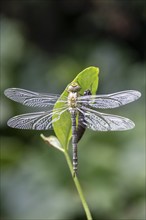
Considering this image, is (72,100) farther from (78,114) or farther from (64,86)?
(64,86)

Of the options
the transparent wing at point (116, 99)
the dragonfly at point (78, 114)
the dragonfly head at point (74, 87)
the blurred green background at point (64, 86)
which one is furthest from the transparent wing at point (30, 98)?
the blurred green background at point (64, 86)

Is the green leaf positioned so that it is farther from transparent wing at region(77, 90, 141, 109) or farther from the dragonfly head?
transparent wing at region(77, 90, 141, 109)

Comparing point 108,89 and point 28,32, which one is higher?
point 28,32

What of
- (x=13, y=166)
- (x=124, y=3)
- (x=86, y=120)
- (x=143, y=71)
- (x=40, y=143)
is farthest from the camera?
(x=124, y=3)

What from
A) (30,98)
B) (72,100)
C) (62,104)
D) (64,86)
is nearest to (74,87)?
(62,104)

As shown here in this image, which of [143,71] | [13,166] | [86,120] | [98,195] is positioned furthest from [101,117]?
[143,71]

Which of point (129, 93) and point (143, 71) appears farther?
point (143, 71)

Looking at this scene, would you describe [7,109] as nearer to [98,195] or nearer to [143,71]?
[98,195]
